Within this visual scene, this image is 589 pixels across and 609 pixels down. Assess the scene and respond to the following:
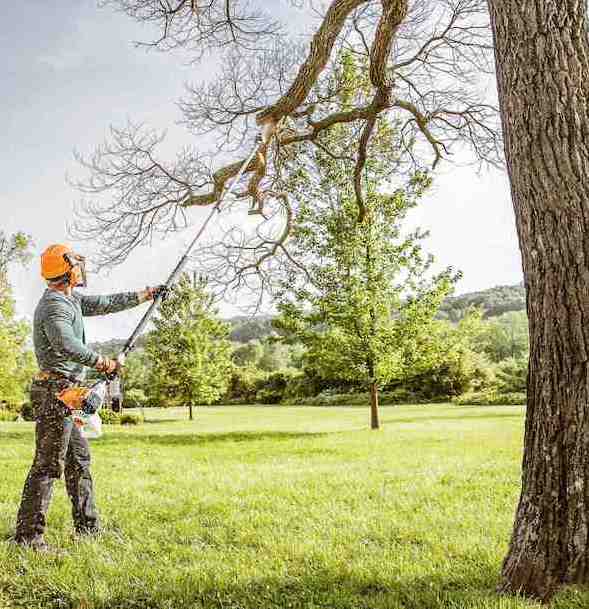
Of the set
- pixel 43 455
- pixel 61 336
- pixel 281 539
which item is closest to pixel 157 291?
pixel 61 336

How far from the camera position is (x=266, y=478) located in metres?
7.71

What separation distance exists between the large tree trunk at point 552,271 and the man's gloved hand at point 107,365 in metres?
2.73

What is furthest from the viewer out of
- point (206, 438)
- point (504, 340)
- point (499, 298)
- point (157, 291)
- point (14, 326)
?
point (499, 298)

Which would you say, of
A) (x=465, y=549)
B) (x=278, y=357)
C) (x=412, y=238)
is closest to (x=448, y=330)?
(x=412, y=238)

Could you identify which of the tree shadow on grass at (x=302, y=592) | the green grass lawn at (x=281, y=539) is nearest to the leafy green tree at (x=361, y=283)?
the green grass lawn at (x=281, y=539)

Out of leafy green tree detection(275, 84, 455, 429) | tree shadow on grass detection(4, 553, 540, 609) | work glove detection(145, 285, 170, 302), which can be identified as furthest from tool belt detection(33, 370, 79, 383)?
leafy green tree detection(275, 84, 455, 429)

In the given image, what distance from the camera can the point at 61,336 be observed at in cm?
442

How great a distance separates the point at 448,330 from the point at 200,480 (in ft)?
37.6

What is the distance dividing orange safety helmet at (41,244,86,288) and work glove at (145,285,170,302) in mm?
614

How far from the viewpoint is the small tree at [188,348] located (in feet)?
89.8

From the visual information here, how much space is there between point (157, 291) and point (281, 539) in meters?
2.14

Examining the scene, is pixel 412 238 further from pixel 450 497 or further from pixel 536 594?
pixel 536 594

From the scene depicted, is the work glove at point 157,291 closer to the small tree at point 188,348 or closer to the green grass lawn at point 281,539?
the green grass lawn at point 281,539

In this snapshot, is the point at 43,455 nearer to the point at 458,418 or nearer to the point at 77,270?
the point at 77,270
